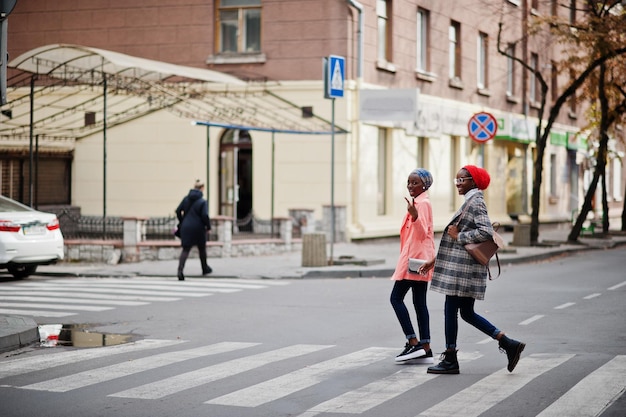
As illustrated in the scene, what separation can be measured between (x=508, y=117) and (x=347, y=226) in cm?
1239

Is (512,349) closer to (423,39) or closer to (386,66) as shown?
(386,66)

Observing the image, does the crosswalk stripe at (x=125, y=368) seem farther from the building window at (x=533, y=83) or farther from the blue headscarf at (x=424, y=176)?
the building window at (x=533, y=83)

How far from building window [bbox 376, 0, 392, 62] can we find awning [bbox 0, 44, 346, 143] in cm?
337

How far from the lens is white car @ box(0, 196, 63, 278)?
18.1m

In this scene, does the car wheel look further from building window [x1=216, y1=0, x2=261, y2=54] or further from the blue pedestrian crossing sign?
building window [x1=216, y1=0, x2=261, y2=54]

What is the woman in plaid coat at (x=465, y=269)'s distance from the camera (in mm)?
8773

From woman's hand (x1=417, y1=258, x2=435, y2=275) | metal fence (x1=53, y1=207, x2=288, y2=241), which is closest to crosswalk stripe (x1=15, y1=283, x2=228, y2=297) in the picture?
metal fence (x1=53, y1=207, x2=288, y2=241)

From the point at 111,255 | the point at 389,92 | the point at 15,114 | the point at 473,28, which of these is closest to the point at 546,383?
the point at 111,255

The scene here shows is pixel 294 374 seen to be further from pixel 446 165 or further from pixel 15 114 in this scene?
pixel 446 165

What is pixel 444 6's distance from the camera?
34000 millimetres

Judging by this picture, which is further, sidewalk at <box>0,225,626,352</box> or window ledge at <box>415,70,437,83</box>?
window ledge at <box>415,70,437,83</box>

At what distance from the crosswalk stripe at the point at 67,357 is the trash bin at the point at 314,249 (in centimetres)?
986

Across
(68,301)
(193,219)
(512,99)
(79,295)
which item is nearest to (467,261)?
(68,301)

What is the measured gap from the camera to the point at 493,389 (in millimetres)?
8180
